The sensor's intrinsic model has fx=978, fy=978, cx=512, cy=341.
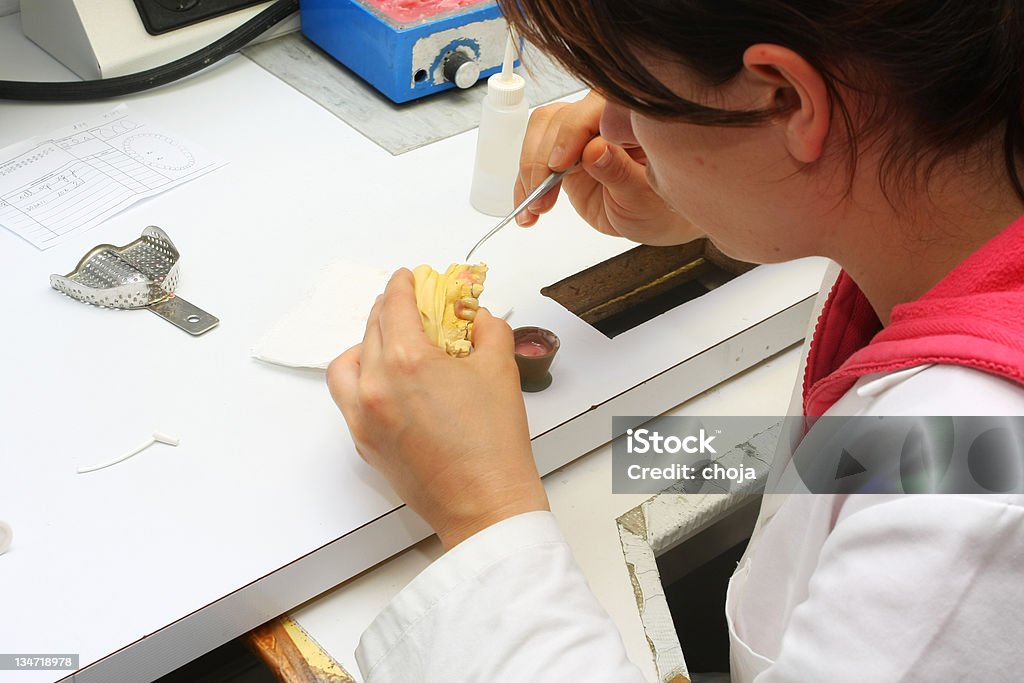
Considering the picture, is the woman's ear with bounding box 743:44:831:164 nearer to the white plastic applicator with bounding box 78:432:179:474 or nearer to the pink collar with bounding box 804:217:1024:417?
the pink collar with bounding box 804:217:1024:417

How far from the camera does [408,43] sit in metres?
1.36

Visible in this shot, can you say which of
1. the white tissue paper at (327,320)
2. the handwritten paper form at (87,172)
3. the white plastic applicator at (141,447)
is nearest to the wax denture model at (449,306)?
the white tissue paper at (327,320)

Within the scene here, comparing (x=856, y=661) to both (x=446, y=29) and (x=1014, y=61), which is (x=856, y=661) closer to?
(x=1014, y=61)

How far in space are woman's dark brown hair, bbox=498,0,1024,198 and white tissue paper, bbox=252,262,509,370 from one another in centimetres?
43

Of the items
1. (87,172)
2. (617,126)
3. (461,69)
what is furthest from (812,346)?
(87,172)

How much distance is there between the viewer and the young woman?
1.86 ft

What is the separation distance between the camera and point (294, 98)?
1425 mm

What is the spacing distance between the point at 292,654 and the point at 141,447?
232mm

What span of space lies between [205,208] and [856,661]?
91 centimetres

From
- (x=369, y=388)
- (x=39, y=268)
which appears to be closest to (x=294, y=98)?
(x=39, y=268)

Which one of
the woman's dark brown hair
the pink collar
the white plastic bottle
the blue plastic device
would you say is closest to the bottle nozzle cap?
the white plastic bottle

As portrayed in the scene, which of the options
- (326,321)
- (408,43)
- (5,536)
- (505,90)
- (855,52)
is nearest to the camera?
(855,52)

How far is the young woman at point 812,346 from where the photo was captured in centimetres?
57

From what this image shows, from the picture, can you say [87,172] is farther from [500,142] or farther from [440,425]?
[440,425]
